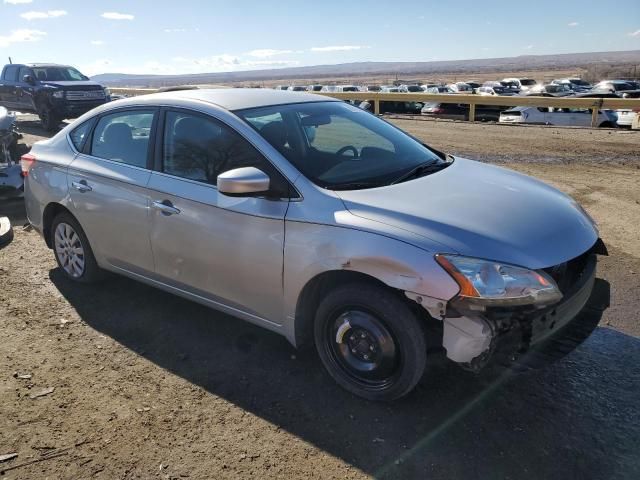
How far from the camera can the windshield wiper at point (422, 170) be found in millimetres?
3554

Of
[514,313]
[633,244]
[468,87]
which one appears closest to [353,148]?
[514,313]

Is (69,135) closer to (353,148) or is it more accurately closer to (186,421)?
(353,148)

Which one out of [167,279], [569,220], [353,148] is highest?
[353,148]

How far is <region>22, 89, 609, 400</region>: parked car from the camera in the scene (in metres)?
2.75

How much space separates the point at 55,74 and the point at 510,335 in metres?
17.6

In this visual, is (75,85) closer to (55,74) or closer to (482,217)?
(55,74)

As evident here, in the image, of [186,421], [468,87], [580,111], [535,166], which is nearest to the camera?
[186,421]

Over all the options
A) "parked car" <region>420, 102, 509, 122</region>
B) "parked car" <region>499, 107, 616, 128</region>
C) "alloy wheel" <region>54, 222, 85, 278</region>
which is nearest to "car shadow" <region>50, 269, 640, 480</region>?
"alloy wheel" <region>54, 222, 85, 278</region>

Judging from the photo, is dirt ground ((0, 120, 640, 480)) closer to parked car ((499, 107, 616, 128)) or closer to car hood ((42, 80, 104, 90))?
car hood ((42, 80, 104, 90))

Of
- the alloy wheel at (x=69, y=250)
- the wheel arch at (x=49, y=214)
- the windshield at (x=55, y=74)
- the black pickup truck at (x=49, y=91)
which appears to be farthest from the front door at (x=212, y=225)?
the windshield at (x=55, y=74)

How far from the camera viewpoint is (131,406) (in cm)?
322

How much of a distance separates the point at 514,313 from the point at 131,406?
2230 mm

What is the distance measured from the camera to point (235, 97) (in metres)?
4.00

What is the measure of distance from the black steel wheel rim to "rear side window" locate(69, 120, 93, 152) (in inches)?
112
